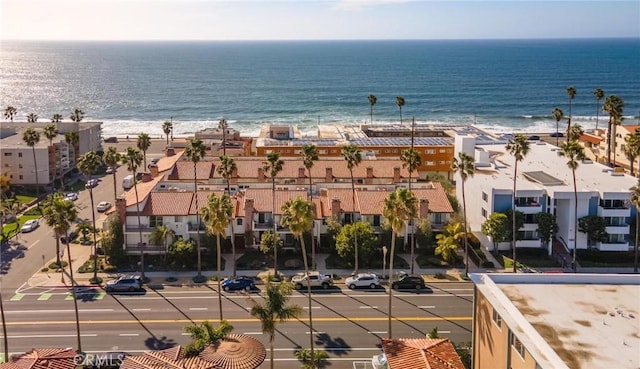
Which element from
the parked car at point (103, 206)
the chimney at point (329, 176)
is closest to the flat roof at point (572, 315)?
the chimney at point (329, 176)

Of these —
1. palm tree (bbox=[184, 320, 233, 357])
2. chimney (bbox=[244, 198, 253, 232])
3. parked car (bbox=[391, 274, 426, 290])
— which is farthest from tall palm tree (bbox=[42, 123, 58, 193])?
palm tree (bbox=[184, 320, 233, 357])

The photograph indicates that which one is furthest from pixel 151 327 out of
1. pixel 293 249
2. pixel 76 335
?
pixel 293 249

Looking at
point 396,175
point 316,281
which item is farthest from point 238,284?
point 396,175

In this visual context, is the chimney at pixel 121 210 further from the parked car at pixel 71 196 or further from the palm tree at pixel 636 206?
the palm tree at pixel 636 206

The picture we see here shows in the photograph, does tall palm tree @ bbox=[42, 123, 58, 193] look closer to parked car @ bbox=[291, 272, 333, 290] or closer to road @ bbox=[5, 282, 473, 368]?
road @ bbox=[5, 282, 473, 368]

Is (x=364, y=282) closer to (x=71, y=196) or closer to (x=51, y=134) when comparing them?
(x=71, y=196)
